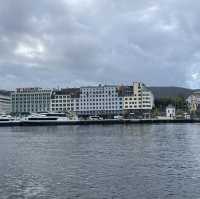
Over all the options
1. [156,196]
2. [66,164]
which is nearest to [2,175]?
[66,164]

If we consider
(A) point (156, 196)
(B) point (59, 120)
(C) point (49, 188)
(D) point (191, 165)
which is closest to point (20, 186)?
(C) point (49, 188)

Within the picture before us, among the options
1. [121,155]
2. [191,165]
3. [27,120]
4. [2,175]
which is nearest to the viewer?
[2,175]

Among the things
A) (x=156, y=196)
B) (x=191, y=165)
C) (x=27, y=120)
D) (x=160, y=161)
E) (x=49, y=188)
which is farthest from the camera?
(x=27, y=120)

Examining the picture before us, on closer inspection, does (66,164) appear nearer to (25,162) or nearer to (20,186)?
(25,162)

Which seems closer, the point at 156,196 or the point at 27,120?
the point at 156,196

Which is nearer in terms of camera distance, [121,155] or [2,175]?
[2,175]

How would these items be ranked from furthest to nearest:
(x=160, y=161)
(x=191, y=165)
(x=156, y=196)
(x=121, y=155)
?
1. (x=121, y=155)
2. (x=160, y=161)
3. (x=191, y=165)
4. (x=156, y=196)

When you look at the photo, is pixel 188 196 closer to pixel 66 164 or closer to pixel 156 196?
pixel 156 196

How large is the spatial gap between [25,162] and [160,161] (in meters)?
12.9

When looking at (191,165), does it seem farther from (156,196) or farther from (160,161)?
(156,196)

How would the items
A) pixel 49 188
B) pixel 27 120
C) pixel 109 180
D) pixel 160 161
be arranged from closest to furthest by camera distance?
pixel 49 188 → pixel 109 180 → pixel 160 161 → pixel 27 120

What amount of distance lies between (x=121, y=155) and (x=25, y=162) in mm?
10754

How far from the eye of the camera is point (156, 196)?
92.2 ft

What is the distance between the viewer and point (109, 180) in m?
33.2
